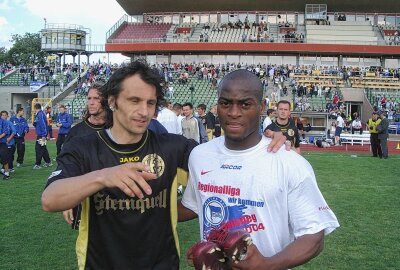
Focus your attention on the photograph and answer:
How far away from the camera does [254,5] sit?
52875 mm

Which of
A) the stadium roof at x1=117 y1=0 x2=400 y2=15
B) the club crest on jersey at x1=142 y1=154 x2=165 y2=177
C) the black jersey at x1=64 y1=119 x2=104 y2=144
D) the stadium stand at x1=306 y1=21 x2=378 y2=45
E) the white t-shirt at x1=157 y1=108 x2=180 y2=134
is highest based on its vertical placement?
the stadium roof at x1=117 y1=0 x2=400 y2=15

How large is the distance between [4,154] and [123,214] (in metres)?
11.3

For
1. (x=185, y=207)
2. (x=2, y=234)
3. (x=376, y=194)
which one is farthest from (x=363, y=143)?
(x=185, y=207)

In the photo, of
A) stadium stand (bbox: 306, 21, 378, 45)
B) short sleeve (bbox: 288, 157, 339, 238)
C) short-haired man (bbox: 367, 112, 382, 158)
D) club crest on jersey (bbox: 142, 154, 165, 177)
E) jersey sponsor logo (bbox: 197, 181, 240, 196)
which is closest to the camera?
short sleeve (bbox: 288, 157, 339, 238)

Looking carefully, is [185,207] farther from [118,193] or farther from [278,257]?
[278,257]

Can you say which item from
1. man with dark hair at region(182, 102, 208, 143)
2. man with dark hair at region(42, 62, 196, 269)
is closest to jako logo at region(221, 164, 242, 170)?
man with dark hair at region(42, 62, 196, 269)

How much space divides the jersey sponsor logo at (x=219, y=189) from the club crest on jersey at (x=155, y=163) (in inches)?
12.8

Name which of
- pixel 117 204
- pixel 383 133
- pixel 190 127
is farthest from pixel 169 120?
pixel 383 133

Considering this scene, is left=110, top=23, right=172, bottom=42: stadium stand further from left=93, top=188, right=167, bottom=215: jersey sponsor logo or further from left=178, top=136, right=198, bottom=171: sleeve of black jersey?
left=93, top=188, right=167, bottom=215: jersey sponsor logo

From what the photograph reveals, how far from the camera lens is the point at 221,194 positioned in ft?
8.20

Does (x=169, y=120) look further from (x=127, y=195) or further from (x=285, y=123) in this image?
(x=127, y=195)

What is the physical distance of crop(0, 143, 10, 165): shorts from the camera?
12.9m

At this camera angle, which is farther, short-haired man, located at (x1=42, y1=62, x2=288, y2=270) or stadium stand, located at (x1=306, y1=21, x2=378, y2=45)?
stadium stand, located at (x1=306, y1=21, x2=378, y2=45)

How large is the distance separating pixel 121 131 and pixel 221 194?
0.74 m
